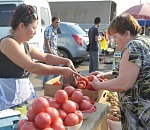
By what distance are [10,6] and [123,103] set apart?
6.52 meters

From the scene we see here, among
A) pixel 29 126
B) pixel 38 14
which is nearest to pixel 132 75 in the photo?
pixel 29 126

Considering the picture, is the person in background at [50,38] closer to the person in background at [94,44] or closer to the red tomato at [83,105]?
the person in background at [94,44]

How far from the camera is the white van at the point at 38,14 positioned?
7967mm

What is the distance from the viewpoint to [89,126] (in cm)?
210

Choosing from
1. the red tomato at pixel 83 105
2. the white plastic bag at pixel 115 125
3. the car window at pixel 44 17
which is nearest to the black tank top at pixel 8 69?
the red tomato at pixel 83 105

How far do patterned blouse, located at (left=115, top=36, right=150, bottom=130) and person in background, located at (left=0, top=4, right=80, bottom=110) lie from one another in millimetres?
663

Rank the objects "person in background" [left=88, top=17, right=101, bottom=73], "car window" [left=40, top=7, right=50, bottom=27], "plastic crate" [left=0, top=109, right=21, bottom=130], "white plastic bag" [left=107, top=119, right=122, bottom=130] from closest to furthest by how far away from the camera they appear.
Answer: "plastic crate" [left=0, top=109, right=21, bottom=130], "white plastic bag" [left=107, top=119, right=122, bottom=130], "person in background" [left=88, top=17, right=101, bottom=73], "car window" [left=40, top=7, right=50, bottom=27]

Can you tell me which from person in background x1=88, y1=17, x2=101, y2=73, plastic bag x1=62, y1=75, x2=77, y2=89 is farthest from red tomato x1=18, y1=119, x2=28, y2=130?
person in background x1=88, y1=17, x2=101, y2=73

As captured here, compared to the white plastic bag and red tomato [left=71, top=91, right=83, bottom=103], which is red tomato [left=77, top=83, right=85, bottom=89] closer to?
red tomato [left=71, top=91, right=83, bottom=103]

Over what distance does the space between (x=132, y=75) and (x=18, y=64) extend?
105 cm

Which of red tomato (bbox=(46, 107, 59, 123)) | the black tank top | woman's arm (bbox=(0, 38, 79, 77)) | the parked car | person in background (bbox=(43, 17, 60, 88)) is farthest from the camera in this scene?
the parked car

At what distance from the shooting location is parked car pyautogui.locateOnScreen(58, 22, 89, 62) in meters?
9.89

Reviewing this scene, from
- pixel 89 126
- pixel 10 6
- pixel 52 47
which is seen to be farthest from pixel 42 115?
pixel 10 6

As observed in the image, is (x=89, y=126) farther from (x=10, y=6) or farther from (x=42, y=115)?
(x=10, y=6)
